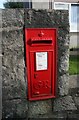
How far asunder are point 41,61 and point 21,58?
0.27 m

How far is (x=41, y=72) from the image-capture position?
380cm

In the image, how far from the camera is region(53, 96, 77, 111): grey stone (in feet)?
13.3

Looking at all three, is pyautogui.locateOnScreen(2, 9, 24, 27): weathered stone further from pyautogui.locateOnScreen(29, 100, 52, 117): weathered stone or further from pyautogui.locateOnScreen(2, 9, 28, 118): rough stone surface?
pyautogui.locateOnScreen(29, 100, 52, 117): weathered stone

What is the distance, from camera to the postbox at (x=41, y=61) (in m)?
3.67

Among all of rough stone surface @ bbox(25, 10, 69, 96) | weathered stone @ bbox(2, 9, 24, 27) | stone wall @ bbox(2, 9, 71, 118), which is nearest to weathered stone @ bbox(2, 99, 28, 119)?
stone wall @ bbox(2, 9, 71, 118)

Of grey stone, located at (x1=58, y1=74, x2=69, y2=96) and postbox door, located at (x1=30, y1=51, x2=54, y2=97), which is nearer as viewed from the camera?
postbox door, located at (x1=30, y1=51, x2=54, y2=97)

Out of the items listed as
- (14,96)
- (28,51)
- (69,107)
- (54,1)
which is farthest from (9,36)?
(54,1)

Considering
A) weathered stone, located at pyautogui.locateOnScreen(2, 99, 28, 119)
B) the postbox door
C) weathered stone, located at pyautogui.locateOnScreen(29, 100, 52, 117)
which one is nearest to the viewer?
the postbox door

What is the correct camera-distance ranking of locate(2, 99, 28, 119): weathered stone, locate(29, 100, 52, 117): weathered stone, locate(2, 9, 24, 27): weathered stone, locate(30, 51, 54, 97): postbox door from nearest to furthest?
1. locate(2, 9, 24, 27): weathered stone
2. locate(30, 51, 54, 97): postbox door
3. locate(2, 99, 28, 119): weathered stone
4. locate(29, 100, 52, 117): weathered stone

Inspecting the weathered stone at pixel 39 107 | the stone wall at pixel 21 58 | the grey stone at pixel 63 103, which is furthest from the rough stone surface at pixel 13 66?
the grey stone at pixel 63 103

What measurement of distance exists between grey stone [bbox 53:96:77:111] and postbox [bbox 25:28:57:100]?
0.63 feet

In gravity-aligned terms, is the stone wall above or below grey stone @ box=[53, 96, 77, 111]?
above

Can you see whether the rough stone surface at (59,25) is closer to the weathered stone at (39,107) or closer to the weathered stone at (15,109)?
the weathered stone at (39,107)

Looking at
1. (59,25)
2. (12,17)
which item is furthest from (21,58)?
(59,25)
